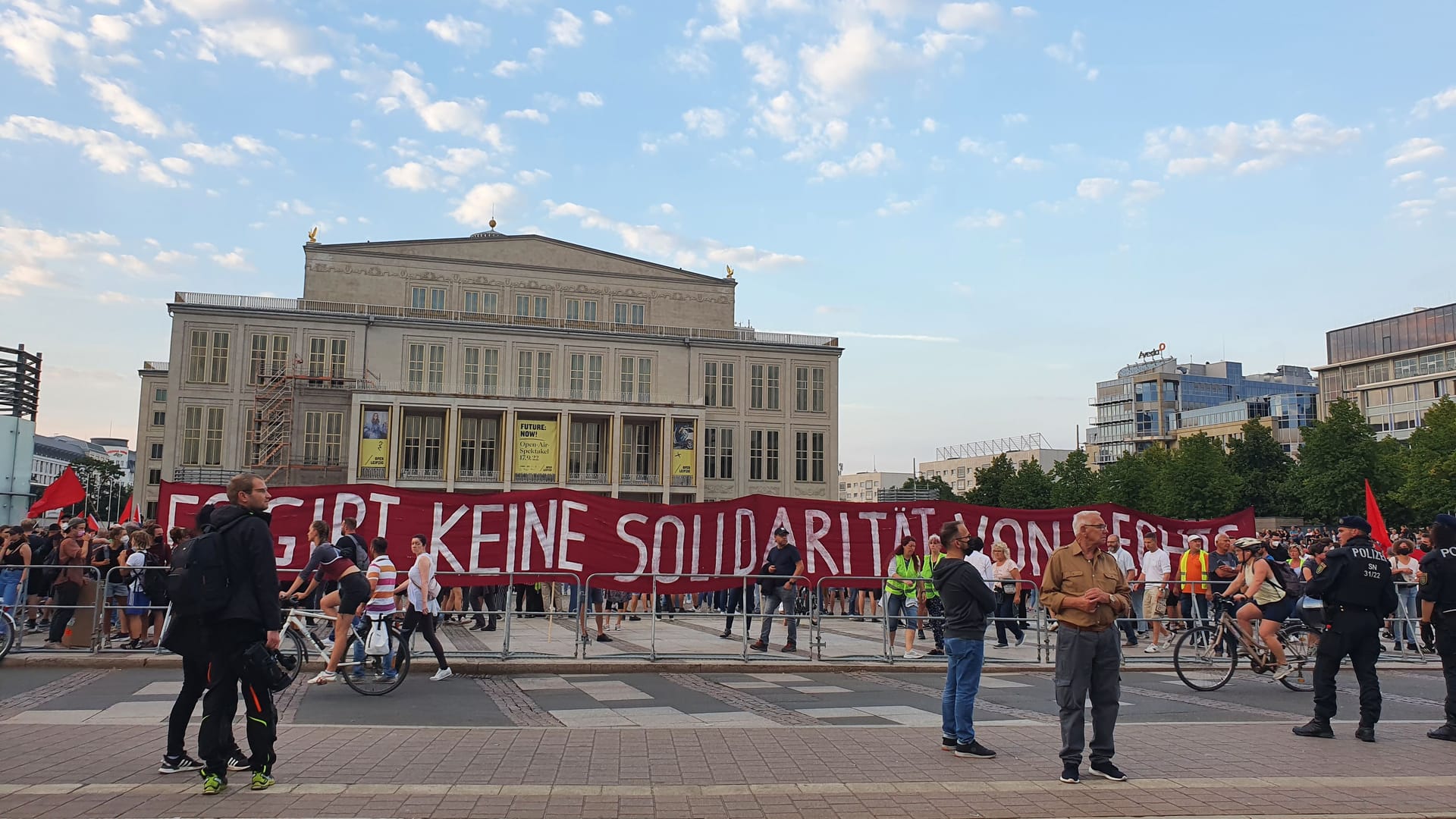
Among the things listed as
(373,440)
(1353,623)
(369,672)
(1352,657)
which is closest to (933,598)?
(1352,657)

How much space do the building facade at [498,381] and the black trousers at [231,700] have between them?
188 feet

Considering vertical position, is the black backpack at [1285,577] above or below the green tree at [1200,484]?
below

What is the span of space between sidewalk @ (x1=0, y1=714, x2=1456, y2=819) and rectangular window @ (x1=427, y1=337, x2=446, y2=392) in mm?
60615

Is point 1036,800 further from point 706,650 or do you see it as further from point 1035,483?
point 1035,483

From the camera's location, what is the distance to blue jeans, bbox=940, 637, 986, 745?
26.8ft

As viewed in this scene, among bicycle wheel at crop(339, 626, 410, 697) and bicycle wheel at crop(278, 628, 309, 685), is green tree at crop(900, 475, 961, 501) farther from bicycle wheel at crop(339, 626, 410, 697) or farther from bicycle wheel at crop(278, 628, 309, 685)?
bicycle wheel at crop(339, 626, 410, 697)

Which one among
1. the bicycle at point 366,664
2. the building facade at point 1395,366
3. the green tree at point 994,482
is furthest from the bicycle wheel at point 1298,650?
the building facade at point 1395,366

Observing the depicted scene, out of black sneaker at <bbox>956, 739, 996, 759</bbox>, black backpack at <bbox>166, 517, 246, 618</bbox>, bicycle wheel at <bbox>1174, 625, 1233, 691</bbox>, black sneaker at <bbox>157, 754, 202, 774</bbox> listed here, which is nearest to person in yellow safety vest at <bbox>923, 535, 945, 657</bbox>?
bicycle wheel at <bbox>1174, 625, 1233, 691</bbox>

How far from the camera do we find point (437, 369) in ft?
225

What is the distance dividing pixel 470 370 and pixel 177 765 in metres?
63.2

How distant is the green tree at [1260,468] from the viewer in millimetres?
73938

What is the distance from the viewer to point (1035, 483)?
8431 centimetres

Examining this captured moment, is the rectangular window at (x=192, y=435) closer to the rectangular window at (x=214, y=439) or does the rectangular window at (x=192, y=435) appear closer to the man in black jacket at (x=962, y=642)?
the rectangular window at (x=214, y=439)

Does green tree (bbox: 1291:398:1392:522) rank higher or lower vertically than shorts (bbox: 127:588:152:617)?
higher
